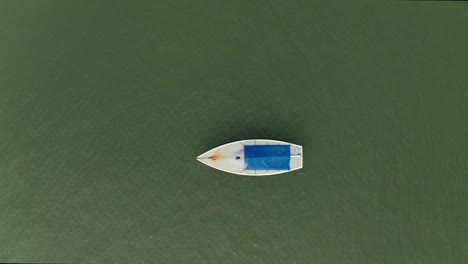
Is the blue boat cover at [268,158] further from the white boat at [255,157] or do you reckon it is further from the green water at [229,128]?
the green water at [229,128]

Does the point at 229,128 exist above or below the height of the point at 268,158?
above

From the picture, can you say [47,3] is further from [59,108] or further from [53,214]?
[53,214]

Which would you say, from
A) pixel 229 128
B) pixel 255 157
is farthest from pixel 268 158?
pixel 229 128

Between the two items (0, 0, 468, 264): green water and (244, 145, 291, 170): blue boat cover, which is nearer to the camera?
(244, 145, 291, 170): blue boat cover

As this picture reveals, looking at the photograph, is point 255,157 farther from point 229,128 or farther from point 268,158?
point 229,128

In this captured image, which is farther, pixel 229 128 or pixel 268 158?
pixel 229 128

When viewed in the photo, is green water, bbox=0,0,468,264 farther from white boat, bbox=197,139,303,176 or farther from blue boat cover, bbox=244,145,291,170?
blue boat cover, bbox=244,145,291,170

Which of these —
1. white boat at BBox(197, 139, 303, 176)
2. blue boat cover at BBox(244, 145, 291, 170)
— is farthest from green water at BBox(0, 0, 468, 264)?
blue boat cover at BBox(244, 145, 291, 170)
